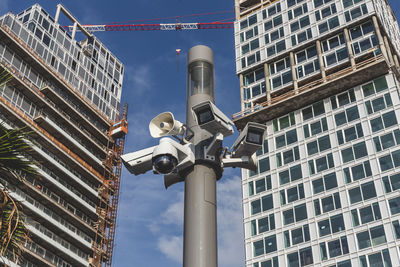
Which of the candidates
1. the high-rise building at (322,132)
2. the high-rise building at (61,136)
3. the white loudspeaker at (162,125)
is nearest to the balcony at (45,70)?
the high-rise building at (61,136)

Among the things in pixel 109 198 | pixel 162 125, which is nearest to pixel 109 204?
pixel 109 198

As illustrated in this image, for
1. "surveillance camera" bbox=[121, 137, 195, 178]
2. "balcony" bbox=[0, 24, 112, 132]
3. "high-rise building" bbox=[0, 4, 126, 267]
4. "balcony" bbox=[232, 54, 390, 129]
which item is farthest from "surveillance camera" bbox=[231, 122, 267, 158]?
"balcony" bbox=[0, 24, 112, 132]

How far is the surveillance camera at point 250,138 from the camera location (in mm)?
9938

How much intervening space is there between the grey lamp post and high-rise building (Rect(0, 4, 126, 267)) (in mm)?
75902

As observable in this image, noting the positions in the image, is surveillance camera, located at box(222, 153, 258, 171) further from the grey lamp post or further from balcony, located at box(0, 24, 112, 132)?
balcony, located at box(0, 24, 112, 132)

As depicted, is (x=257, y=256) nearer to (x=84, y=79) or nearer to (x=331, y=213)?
(x=331, y=213)

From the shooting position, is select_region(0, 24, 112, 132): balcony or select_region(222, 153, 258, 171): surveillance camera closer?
select_region(222, 153, 258, 171): surveillance camera

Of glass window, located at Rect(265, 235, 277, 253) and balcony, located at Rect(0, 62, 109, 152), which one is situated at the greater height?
balcony, located at Rect(0, 62, 109, 152)

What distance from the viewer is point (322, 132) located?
76125 millimetres

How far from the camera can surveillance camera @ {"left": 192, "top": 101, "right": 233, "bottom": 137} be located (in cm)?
977

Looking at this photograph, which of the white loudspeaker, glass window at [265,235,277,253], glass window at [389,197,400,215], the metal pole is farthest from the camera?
glass window at [265,235,277,253]

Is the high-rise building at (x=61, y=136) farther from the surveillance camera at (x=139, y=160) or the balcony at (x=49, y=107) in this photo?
the surveillance camera at (x=139, y=160)

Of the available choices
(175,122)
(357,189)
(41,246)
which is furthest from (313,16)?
(175,122)

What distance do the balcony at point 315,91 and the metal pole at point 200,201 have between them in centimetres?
6871
